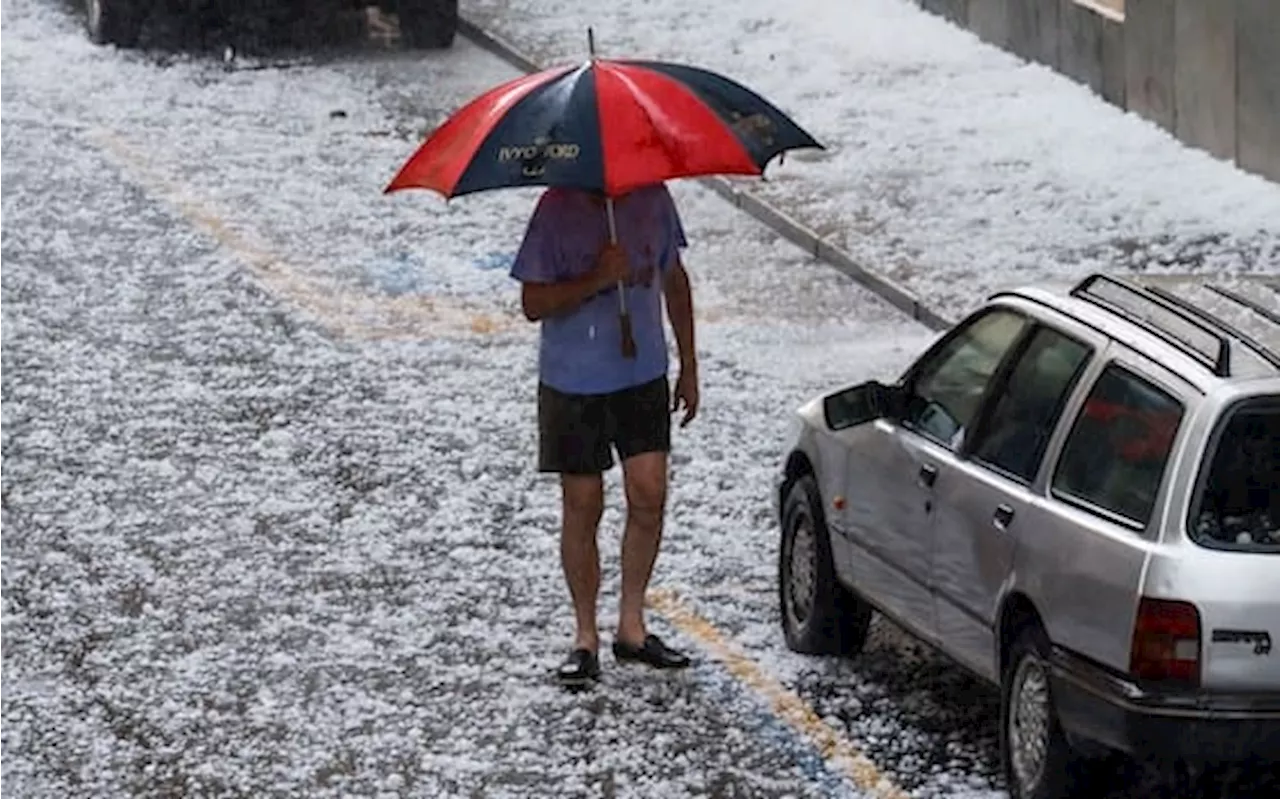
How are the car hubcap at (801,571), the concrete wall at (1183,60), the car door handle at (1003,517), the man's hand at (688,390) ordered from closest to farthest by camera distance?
the car door handle at (1003,517) → the man's hand at (688,390) → the car hubcap at (801,571) → the concrete wall at (1183,60)

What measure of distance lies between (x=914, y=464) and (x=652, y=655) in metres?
1.25

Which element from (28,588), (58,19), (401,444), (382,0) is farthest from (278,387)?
(58,19)

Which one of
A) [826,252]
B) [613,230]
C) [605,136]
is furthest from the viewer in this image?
[826,252]

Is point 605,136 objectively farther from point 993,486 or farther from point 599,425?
point 993,486

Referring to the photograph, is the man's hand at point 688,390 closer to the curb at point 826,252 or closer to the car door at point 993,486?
the car door at point 993,486

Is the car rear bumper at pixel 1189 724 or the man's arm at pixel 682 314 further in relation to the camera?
the man's arm at pixel 682 314

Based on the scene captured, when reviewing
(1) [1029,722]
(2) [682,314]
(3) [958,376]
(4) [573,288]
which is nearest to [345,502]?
(2) [682,314]

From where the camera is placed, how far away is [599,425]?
922 cm

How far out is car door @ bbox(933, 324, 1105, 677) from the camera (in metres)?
8.00

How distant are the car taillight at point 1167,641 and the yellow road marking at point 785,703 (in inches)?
50.0

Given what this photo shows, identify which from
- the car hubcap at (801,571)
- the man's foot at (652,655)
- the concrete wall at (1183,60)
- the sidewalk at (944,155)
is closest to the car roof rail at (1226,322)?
the car hubcap at (801,571)

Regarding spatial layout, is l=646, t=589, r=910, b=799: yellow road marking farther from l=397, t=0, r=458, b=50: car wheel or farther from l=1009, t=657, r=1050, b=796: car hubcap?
l=397, t=0, r=458, b=50: car wheel

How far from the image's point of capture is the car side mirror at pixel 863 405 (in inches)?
353

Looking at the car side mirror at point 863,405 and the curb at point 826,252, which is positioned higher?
the car side mirror at point 863,405
